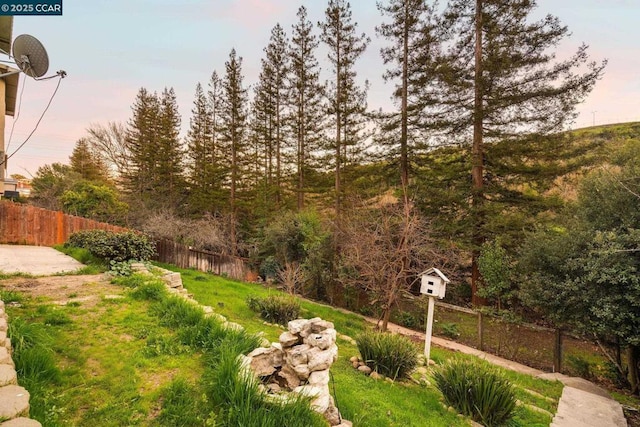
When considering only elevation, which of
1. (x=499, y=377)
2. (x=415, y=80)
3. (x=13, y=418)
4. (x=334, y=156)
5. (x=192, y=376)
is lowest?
(x=499, y=377)

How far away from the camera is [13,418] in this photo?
1499 mm

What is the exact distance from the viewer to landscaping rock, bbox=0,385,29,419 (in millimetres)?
1510

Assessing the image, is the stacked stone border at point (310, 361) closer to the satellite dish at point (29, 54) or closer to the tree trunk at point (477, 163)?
the satellite dish at point (29, 54)

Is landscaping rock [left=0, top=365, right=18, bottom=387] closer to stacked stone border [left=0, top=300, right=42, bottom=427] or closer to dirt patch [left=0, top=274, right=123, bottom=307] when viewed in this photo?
stacked stone border [left=0, top=300, right=42, bottom=427]

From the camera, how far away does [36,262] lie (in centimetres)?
671

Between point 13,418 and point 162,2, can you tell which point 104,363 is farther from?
point 162,2

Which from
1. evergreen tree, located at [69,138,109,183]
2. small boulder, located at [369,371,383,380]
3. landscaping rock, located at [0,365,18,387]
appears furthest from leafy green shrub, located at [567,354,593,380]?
evergreen tree, located at [69,138,109,183]

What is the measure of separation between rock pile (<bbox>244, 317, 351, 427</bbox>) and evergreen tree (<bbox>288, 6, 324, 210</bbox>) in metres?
13.1

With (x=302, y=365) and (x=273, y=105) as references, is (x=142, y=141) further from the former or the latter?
(x=302, y=365)

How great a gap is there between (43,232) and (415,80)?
15132 mm

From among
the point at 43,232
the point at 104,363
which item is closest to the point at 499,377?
the point at 104,363

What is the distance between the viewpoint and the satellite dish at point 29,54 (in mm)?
3738

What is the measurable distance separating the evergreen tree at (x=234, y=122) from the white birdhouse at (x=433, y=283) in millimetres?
13713

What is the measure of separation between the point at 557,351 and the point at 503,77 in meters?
8.00
